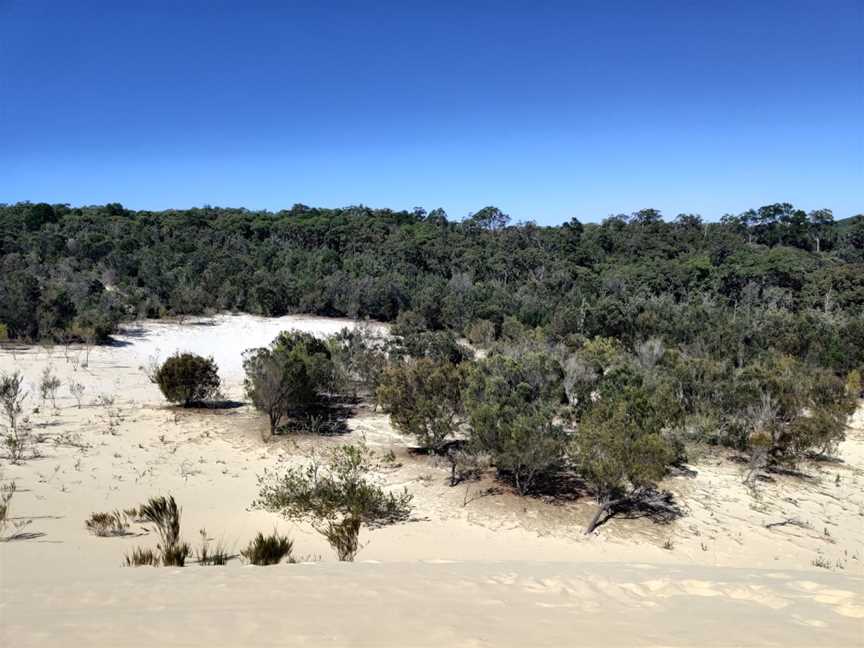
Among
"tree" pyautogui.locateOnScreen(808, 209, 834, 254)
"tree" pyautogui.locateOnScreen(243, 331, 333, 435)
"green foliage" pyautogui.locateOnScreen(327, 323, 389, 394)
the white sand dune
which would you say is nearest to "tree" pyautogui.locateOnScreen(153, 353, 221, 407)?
"tree" pyautogui.locateOnScreen(243, 331, 333, 435)

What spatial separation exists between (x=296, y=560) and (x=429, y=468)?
5.09 meters

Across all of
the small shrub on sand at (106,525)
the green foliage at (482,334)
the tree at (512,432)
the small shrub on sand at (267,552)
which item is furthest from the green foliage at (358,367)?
the green foliage at (482,334)

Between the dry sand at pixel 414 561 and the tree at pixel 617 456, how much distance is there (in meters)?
0.62

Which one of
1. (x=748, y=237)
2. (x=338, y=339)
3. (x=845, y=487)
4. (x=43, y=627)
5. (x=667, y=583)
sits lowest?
(x=845, y=487)

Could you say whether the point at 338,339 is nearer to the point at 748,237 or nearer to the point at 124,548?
the point at 124,548

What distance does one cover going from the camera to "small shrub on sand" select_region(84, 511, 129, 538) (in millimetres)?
7602

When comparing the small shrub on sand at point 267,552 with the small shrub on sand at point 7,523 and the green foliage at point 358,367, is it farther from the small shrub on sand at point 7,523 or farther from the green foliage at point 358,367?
the green foliage at point 358,367

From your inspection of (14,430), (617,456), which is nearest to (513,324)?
(617,456)

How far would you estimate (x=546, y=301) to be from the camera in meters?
37.2

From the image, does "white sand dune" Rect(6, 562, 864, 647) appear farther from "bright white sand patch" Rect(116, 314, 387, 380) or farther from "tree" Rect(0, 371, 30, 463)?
"bright white sand patch" Rect(116, 314, 387, 380)

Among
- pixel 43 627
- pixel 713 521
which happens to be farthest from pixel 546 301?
pixel 43 627

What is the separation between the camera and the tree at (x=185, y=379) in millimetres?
14969

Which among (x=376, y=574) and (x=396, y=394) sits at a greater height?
(x=396, y=394)

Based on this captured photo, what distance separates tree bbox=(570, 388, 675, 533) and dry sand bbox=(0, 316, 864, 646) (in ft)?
2.03
